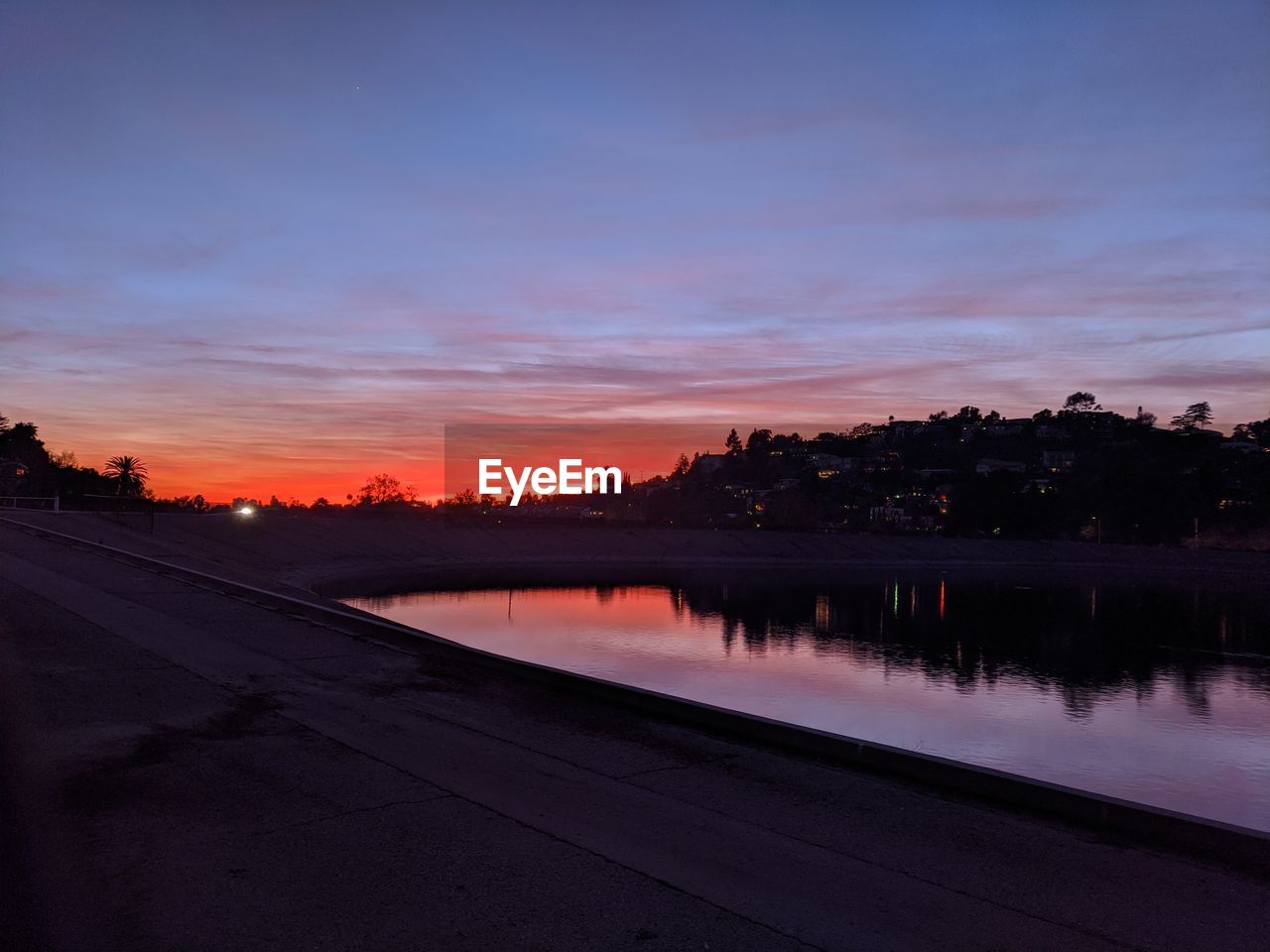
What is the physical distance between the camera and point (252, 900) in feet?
19.4

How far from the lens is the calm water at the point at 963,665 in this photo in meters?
21.4

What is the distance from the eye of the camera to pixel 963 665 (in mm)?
36656

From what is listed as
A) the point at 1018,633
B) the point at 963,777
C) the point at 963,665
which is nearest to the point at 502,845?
the point at 963,777

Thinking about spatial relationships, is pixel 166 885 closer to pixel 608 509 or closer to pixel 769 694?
pixel 769 694

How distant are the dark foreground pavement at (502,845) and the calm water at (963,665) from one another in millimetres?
11598

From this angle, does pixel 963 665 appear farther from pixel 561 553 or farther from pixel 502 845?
pixel 561 553

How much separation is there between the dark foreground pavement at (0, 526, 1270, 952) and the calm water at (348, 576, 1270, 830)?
11.6 m

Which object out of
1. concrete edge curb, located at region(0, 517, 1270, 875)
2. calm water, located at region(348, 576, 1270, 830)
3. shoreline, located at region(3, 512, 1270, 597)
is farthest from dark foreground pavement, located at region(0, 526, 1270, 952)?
shoreline, located at region(3, 512, 1270, 597)

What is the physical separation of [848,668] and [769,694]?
8152 mm

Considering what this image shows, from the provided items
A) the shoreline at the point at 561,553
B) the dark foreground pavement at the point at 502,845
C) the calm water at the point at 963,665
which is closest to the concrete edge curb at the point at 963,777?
the dark foreground pavement at the point at 502,845

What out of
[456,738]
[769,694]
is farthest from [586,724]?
[769,694]

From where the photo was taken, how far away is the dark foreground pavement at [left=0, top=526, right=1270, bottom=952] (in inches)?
227

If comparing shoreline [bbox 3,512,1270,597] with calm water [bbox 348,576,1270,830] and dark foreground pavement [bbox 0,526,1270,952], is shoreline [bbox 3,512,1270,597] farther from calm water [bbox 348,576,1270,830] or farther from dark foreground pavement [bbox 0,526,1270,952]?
dark foreground pavement [bbox 0,526,1270,952]

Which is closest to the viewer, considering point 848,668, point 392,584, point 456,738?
point 456,738
